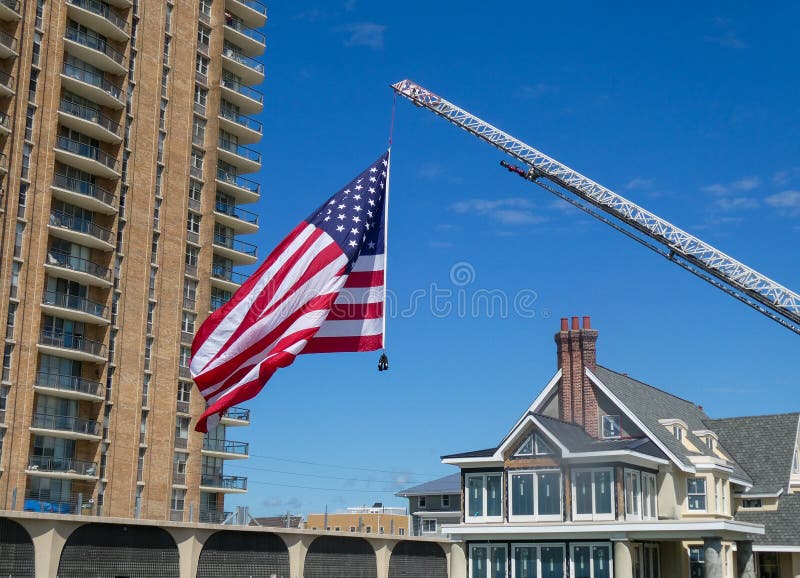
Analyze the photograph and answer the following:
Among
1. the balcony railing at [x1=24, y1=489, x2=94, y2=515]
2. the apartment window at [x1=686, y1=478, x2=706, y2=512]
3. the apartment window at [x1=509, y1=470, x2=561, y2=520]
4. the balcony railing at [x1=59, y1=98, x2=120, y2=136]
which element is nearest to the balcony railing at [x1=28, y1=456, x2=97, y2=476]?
the balcony railing at [x1=24, y1=489, x2=94, y2=515]

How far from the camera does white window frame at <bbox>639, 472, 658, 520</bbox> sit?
4959 cm

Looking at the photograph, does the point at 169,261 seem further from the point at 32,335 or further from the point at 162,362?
the point at 32,335

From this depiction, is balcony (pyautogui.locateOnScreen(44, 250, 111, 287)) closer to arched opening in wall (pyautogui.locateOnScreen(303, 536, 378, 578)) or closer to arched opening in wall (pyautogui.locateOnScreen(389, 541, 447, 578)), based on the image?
arched opening in wall (pyautogui.locateOnScreen(303, 536, 378, 578))

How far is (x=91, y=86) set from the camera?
2886 inches

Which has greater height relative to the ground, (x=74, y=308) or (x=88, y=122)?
(x=88, y=122)

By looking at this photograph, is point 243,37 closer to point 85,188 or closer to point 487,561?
point 85,188

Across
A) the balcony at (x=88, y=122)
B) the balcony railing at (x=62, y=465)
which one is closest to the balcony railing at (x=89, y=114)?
the balcony at (x=88, y=122)

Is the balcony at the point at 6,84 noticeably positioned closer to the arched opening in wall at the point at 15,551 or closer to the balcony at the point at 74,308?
the balcony at the point at 74,308

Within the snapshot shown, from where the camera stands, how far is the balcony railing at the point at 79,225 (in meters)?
71.7

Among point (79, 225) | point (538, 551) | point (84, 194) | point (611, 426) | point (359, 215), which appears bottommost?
point (538, 551)

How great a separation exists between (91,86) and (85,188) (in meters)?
7.50

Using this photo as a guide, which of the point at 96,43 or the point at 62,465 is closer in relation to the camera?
the point at 62,465

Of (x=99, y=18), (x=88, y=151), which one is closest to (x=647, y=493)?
(x=88, y=151)

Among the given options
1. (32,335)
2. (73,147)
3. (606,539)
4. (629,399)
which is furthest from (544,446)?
Result: (73,147)
